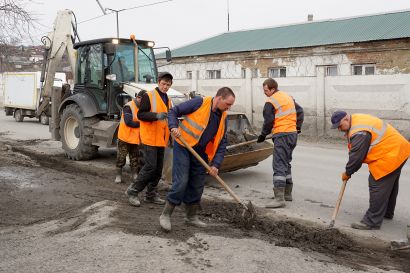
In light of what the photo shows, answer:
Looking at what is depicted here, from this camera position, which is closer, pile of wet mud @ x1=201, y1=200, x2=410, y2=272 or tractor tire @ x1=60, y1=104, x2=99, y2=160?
pile of wet mud @ x1=201, y1=200, x2=410, y2=272

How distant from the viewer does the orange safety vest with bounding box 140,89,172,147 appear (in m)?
6.06

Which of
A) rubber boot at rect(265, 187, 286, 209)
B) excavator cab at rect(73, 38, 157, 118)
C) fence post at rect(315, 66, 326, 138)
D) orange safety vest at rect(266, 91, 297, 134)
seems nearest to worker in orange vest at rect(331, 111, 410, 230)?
orange safety vest at rect(266, 91, 297, 134)

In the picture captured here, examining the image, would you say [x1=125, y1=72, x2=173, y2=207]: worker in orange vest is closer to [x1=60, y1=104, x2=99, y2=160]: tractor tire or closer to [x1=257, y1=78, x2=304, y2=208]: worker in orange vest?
[x1=257, y1=78, x2=304, y2=208]: worker in orange vest

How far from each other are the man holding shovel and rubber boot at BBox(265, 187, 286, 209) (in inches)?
58.0

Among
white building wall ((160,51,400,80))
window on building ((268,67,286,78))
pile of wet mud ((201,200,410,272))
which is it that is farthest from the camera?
window on building ((268,67,286,78))

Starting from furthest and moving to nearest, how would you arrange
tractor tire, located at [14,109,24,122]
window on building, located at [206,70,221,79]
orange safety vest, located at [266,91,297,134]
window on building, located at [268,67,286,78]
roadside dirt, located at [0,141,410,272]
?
window on building, located at [206,70,221,79], window on building, located at [268,67,286,78], tractor tire, located at [14,109,24,122], orange safety vest, located at [266,91,297,134], roadside dirt, located at [0,141,410,272]

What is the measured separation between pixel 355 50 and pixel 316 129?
588 centimetres

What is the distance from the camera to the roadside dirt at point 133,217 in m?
4.70

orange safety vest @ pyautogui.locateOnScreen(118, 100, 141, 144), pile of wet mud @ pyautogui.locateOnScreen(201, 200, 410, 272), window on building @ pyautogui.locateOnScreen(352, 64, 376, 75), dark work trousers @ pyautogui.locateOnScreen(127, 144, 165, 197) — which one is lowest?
pile of wet mud @ pyautogui.locateOnScreen(201, 200, 410, 272)

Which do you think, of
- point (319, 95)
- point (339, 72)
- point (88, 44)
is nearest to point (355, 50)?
point (339, 72)

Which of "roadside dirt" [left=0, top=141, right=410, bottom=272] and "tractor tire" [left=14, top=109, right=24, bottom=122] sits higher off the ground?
"tractor tire" [left=14, top=109, right=24, bottom=122]

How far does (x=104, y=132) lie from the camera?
29.1ft

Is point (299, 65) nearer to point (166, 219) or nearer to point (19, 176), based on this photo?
point (19, 176)

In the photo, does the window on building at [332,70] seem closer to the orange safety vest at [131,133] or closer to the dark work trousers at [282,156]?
the dark work trousers at [282,156]
